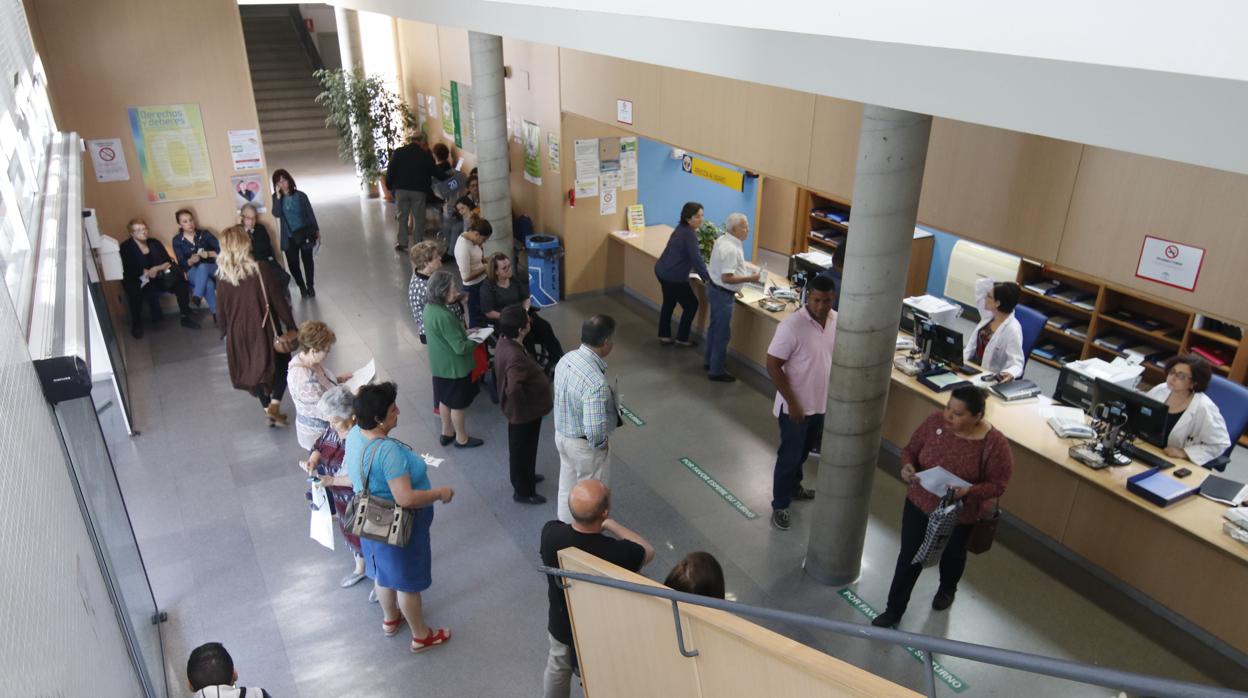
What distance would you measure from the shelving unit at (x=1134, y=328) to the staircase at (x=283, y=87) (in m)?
15.2

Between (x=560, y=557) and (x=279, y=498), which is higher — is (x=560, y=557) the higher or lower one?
the higher one

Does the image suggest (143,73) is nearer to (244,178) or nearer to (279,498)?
(244,178)

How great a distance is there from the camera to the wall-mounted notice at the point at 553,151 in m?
9.49

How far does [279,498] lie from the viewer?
5977 mm

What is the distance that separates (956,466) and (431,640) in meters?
3.07

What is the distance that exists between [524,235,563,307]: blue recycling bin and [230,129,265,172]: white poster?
3152 mm

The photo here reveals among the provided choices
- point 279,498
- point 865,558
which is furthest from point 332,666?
point 865,558

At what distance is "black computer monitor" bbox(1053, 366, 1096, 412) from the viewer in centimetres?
551

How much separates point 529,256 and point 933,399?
5.25 meters

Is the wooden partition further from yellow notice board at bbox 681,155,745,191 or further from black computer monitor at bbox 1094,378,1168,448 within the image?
yellow notice board at bbox 681,155,745,191

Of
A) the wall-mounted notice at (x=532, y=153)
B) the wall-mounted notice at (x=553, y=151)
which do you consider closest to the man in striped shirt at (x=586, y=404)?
the wall-mounted notice at (x=553, y=151)

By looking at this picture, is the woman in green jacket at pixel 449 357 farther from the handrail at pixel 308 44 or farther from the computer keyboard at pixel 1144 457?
the handrail at pixel 308 44

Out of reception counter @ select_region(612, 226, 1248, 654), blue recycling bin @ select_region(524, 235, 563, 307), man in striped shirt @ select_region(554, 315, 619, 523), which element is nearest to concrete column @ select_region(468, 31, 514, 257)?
blue recycling bin @ select_region(524, 235, 563, 307)

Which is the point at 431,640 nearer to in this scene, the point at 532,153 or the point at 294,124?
the point at 532,153
